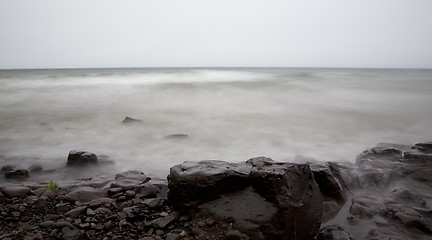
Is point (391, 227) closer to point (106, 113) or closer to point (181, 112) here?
point (181, 112)

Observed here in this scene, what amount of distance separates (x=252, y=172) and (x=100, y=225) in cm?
185

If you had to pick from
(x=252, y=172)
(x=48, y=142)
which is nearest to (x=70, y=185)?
(x=252, y=172)

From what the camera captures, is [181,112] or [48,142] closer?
[48,142]

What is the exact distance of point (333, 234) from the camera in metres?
3.14

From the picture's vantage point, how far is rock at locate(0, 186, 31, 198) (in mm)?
Result: 3730

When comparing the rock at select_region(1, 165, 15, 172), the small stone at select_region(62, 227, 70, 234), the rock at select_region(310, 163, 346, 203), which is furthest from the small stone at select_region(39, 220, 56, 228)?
the rock at select_region(310, 163, 346, 203)

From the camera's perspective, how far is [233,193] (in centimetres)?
341

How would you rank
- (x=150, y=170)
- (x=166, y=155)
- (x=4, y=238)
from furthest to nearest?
(x=166, y=155)
(x=150, y=170)
(x=4, y=238)

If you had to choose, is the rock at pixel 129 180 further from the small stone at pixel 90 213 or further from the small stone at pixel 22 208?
the small stone at pixel 22 208

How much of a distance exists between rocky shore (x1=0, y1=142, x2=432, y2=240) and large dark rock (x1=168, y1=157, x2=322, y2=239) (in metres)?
0.01

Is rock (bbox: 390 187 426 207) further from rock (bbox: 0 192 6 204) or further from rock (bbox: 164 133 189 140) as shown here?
rock (bbox: 0 192 6 204)

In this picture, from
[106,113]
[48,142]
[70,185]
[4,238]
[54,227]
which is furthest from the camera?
[106,113]

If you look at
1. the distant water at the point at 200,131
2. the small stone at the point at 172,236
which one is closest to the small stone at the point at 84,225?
the small stone at the point at 172,236

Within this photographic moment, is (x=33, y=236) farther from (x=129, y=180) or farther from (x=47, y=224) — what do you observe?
(x=129, y=180)
